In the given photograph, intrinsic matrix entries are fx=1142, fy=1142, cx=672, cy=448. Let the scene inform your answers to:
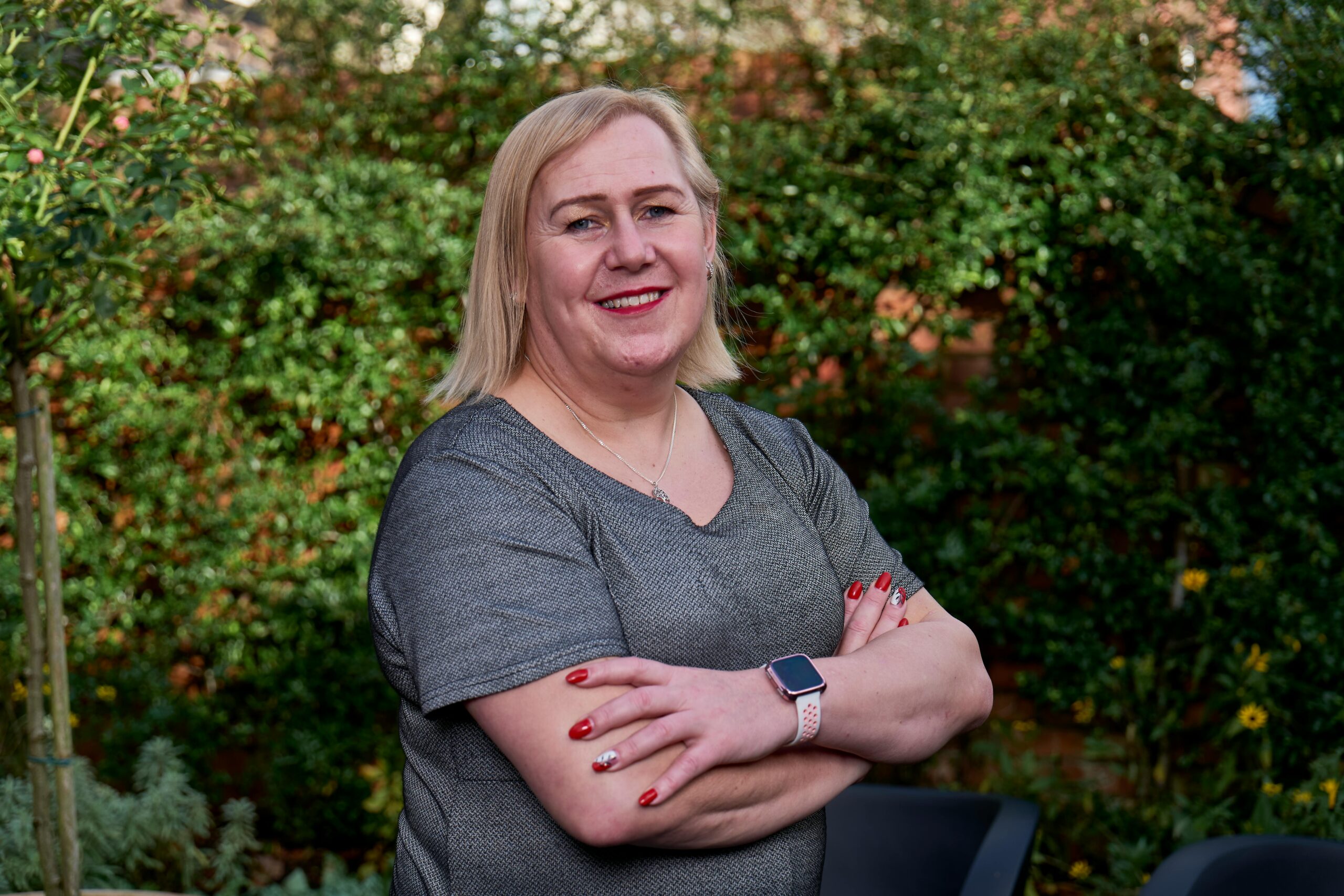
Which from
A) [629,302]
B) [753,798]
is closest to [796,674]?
[753,798]

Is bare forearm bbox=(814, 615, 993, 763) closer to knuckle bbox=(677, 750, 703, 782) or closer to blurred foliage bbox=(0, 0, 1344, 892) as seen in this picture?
knuckle bbox=(677, 750, 703, 782)

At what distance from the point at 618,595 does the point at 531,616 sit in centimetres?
17

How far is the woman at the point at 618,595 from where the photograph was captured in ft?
4.21

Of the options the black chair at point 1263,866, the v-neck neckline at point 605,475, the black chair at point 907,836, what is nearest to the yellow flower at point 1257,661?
the black chair at point 1263,866

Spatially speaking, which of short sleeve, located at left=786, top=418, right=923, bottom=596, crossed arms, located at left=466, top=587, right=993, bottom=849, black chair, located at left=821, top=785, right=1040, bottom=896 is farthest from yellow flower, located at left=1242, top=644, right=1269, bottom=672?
crossed arms, located at left=466, top=587, right=993, bottom=849

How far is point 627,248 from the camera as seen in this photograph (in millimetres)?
1566

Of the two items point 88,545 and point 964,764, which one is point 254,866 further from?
point 964,764

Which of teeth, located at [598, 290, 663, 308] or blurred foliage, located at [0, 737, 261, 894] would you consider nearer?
teeth, located at [598, 290, 663, 308]

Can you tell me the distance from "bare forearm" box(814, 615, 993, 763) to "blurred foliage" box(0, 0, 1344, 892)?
159cm

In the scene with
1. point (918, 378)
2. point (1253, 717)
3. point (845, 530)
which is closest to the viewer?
point (845, 530)

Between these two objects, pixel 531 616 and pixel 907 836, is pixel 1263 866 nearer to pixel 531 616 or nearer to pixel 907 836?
pixel 907 836

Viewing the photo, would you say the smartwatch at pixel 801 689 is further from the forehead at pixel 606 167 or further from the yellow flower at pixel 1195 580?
the yellow flower at pixel 1195 580

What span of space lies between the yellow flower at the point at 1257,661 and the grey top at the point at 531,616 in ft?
6.02

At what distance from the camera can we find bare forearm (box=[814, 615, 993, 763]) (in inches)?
56.8
